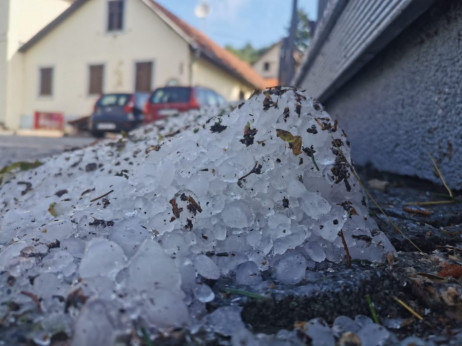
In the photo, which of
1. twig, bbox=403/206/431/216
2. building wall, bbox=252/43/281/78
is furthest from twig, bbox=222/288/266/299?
building wall, bbox=252/43/281/78

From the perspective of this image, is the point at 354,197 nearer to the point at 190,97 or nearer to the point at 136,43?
the point at 190,97

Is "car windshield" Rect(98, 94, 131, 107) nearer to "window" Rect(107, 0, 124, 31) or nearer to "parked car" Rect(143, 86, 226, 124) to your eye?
"parked car" Rect(143, 86, 226, 124)

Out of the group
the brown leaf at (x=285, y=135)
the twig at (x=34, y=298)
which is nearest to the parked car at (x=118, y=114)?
the brown leaf at (x=285, y=135)

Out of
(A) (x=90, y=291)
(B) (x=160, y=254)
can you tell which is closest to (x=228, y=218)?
(B) (x=160, y=254)

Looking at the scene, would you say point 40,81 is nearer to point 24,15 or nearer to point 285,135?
point 24,15

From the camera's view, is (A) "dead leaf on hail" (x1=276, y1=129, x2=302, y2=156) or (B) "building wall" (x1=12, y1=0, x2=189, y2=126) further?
(B) "building wall" (x1=12, y1=0, x2=189, y2=126)
